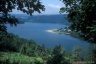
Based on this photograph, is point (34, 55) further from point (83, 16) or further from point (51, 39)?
point (51, 39)

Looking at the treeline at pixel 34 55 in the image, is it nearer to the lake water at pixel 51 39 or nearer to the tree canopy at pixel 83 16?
the tree canopy at pixel 83 16

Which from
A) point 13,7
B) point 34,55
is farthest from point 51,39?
point 13,7

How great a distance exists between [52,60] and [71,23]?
4553 millimetres

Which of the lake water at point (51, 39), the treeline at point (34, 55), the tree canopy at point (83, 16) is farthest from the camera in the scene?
the lake water at point (51, 39)

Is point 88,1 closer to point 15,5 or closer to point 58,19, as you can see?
point 15,5

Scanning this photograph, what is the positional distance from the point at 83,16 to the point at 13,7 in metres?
2.52

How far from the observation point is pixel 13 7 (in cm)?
773

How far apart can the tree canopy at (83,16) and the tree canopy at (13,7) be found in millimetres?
1041

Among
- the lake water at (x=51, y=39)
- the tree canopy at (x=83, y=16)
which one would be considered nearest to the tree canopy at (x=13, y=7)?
the tree canopy at (x=83, y=16)

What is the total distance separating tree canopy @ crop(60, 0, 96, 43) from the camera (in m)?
7.31

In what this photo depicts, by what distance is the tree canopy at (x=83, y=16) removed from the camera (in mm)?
7308

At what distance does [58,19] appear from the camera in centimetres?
17512

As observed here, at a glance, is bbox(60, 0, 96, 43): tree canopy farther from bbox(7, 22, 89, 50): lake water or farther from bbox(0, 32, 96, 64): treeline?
bbox(7, 22, 89, 50): lake water

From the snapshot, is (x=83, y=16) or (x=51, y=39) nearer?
(x=83, y=16)
